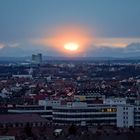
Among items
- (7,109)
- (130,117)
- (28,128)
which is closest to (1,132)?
(28,128)

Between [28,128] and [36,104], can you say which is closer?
[28,128]

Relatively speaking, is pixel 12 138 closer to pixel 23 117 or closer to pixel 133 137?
pixel 133 137

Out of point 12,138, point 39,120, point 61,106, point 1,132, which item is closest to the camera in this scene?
point 12,138

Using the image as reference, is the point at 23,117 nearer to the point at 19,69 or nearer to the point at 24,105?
the point at 24,105

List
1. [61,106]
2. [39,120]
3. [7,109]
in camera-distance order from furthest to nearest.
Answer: [7,109]
[61,106]
[39,120]

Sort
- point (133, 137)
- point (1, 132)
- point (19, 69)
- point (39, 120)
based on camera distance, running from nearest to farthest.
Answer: point (133, 137) → point (1, 132) → point (39, 120) → point (19, 69)

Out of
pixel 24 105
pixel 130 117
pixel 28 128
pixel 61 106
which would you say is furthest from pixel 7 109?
pixel 28 128

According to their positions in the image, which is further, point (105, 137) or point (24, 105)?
point (24, 105)

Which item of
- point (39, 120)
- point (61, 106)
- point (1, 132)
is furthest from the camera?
point (61, 106)
